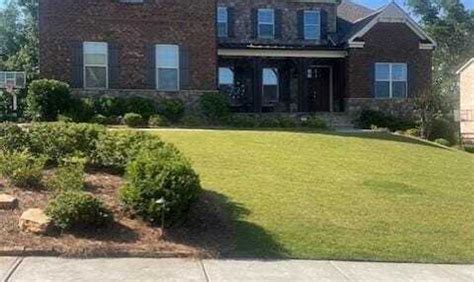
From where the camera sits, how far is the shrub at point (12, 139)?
1211 cm

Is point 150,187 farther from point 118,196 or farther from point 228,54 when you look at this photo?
point 228,54

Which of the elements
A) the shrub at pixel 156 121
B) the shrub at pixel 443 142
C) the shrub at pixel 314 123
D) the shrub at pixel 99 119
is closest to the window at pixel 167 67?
the shrub at pixel 156 121

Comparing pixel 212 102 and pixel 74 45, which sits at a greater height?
pixel 74 45

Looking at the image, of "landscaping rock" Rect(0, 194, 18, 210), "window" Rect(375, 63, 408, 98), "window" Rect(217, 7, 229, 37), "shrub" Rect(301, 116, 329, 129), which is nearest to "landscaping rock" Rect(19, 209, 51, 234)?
"landscaping rock" Rect(0, 194, 18, 210)

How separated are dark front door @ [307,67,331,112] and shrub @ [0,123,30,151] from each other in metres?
23.3

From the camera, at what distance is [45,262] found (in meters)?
8.17

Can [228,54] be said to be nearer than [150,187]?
No

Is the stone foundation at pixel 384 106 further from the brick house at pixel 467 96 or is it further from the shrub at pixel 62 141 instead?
the shrub at pixel 62 141

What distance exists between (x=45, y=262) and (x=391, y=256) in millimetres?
4443

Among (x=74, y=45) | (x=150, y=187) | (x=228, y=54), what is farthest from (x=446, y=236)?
(x=228, y=54)

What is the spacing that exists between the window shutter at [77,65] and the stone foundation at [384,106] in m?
12.0

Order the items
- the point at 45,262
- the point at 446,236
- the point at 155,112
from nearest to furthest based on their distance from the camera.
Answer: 1. the point at 45,262
2. the point at 446,236
3. the point at 155,112

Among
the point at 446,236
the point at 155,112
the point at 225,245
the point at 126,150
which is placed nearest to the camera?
the point at 225,245

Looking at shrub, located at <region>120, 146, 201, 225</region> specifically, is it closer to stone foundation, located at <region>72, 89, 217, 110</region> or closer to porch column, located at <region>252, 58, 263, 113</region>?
stone foundation, located at <region>72, 89, 217, 110</region>
